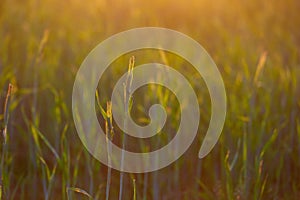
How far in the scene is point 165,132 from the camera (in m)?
1.54

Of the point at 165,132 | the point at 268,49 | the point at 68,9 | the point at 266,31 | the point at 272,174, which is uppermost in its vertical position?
the point at 68,9

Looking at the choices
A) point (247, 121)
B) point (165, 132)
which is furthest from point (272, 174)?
point (165, 132)

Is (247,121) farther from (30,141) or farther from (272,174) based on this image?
(30,141)

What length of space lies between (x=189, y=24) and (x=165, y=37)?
502 mm

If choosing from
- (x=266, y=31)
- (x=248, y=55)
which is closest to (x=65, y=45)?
(x=248, y=55)

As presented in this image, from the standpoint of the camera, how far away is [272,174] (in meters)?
1.59

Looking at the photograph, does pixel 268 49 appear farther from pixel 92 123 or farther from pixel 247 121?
pixel 92 123

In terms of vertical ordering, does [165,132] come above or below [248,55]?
below

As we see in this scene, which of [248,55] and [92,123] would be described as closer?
[92,123]

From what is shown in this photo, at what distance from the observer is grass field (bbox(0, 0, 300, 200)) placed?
1.47m

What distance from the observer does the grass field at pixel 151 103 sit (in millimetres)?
1466

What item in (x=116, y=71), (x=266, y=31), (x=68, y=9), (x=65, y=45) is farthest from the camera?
(x=68, y=9)

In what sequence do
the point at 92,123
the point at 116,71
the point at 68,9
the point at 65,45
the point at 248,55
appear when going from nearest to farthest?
the point at 92,123 → the point at 116,71 → the point at 248,55 → the point at 65,45 → the point at 68,9

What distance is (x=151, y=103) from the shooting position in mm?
1738
